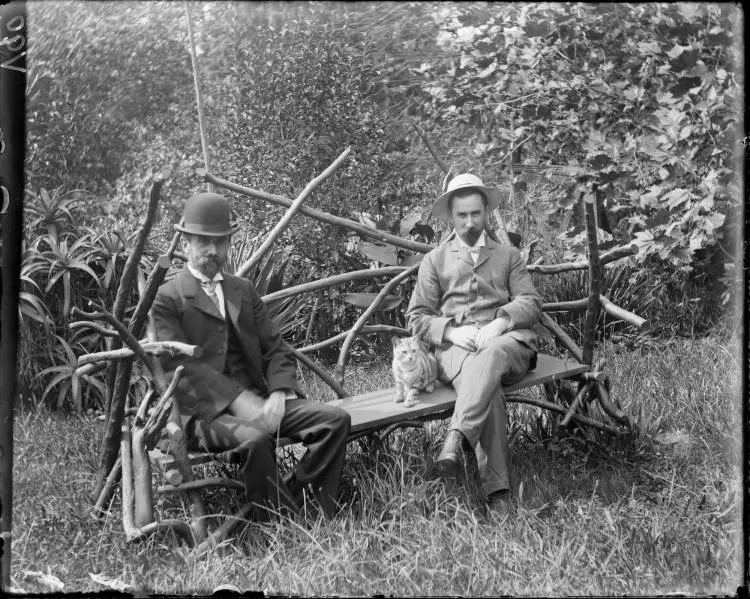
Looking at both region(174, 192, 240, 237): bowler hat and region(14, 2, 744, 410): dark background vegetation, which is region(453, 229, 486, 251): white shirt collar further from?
region(14, 2, 744, 410): dark background vegetation

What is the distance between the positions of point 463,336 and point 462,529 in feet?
3.73

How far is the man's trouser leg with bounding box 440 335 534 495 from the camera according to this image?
159 inches

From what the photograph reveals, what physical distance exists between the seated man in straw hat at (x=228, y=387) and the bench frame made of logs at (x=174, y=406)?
114 millimetres

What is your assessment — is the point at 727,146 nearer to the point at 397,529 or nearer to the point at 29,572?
the point at 397,529

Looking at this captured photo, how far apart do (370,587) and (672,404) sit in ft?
8.98

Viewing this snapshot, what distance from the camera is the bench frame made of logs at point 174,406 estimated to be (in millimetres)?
3584

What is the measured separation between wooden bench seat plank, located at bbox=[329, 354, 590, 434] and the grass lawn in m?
0.28

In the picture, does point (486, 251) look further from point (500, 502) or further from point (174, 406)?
point (174, 406)

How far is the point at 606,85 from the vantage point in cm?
660

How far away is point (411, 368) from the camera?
438cm

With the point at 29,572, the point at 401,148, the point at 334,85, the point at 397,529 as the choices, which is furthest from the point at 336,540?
the point at 401,148

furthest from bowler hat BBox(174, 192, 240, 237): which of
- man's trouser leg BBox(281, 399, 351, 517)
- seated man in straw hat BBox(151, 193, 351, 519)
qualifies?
man's trouser leg BBox(281, 399, 351, 517)

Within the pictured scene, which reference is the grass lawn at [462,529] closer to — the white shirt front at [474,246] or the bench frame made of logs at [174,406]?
the bench frame made of logs at [174,406]

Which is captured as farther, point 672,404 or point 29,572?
point 672,404
